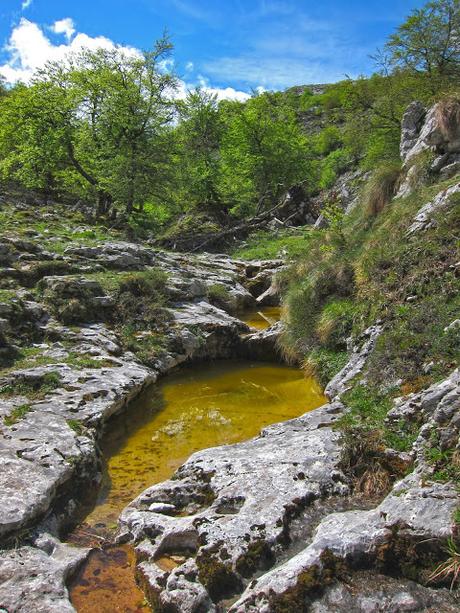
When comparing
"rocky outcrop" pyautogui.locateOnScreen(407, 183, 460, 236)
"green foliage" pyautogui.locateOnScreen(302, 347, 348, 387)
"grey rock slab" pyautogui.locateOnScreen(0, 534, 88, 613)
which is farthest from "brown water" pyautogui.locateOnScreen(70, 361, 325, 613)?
"rocky outcrop" pyautogui.locateOnScreen(407, 183, 460, 236)

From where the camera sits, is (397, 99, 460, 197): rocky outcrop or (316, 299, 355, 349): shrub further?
(397, 99, 460, 197): rocky outcrop

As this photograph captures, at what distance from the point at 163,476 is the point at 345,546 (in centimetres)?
433

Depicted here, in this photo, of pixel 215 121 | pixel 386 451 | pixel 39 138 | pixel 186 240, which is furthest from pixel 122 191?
pixel 386 451

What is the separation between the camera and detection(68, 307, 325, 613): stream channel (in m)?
5.71

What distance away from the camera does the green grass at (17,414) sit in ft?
27.2

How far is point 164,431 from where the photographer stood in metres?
10.3

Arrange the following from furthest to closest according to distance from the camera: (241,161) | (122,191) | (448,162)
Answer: (241,161) < (122,191) < (448,162)

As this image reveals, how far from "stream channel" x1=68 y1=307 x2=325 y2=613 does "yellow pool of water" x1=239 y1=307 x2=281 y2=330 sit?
3.63 m

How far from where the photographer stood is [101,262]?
59.2ft

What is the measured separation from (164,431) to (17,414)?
312 centimetres

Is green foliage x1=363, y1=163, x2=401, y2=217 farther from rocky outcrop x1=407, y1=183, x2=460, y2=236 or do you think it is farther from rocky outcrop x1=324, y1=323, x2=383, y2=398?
rocky outcrop x1=324, y1=323, x2=383, y2=398

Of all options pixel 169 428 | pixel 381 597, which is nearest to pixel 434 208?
pixel 169 428

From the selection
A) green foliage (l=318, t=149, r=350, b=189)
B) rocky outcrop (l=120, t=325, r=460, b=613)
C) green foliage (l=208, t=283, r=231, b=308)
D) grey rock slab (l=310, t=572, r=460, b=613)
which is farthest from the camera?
green foliage (l=318, t=149, r=350, b=189)

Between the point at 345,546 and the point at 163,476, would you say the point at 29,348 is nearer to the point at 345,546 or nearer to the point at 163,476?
the point at 163,476
